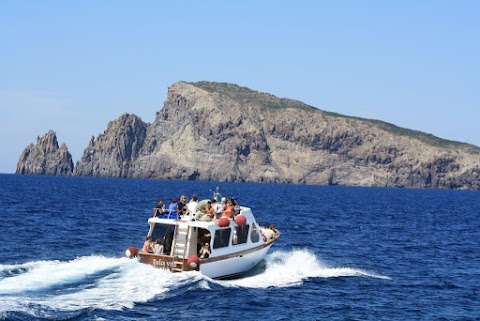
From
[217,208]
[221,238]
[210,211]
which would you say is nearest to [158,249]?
[221,238]

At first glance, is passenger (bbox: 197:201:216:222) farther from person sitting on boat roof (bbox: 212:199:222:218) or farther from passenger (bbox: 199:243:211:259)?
passenger (bbox: 199:243:211:259)

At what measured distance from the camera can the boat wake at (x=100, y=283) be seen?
79.0 feet

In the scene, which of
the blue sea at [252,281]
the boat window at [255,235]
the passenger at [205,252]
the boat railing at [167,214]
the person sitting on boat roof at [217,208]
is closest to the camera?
the blue sea at [252,281]

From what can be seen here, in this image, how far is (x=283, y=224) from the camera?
208 ft

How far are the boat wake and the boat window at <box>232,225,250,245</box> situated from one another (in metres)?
1.67

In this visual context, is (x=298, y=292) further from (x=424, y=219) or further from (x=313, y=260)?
(x=424, y=219)

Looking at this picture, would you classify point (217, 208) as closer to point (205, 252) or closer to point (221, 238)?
point (221, 238)

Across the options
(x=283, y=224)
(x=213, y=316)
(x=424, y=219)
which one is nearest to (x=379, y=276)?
(x=213, y=316)

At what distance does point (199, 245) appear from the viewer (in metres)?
30.5

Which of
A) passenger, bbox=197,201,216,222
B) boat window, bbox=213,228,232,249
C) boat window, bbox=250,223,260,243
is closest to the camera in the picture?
boat window, bbox=213,228,232,249

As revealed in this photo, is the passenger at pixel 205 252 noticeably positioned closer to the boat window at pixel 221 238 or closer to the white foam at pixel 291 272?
the boat window at pixel 221 238

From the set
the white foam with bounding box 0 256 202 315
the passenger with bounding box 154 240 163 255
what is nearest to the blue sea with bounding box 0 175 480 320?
the white foam with bounding box 0 256 202 315

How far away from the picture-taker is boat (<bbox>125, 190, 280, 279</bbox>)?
2948 centimetres

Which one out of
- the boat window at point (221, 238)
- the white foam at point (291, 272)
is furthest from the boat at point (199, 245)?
the white foam at point (291, 272)
